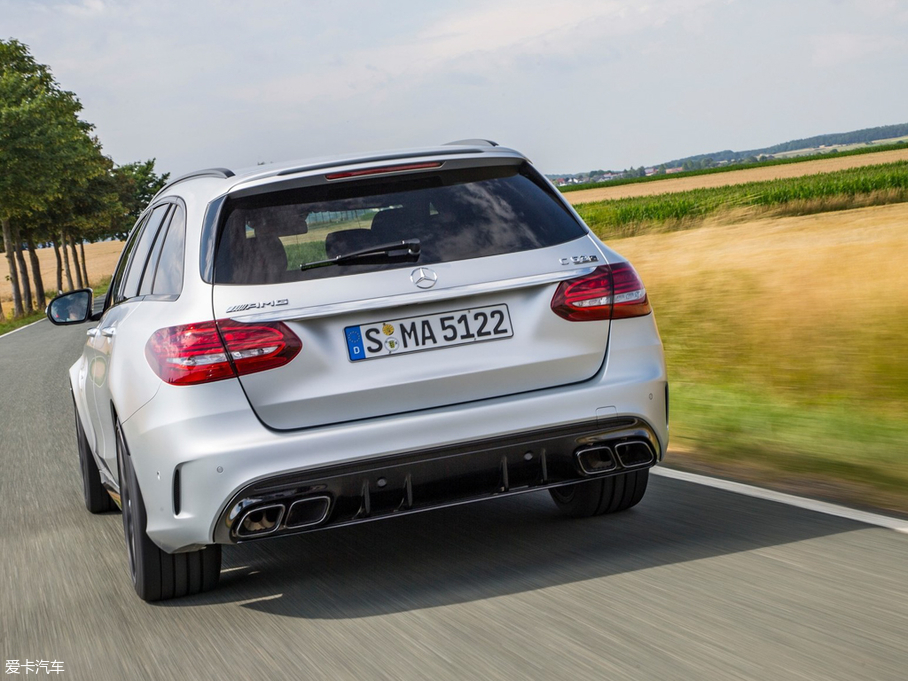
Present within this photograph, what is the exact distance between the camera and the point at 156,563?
451 cm

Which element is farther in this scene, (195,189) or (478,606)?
(195,189)

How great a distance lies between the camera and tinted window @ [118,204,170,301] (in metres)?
5.43

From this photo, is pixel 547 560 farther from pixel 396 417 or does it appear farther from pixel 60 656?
pixel 60 656

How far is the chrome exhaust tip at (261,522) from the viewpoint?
4137 millimetres

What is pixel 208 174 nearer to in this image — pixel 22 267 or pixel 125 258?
pixel 125 258

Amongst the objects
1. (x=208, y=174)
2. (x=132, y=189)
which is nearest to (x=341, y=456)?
(x=208, y=174)

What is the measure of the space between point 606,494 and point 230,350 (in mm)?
2048

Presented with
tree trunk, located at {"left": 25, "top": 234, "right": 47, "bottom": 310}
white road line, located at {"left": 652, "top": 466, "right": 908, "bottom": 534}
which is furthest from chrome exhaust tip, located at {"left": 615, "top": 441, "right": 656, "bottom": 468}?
tree trunk, located at {"left": 25, "top": 234, "right": 47, "bottom": 310}

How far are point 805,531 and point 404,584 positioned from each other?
68.4 inches

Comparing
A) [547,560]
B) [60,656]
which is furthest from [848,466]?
[60,656]

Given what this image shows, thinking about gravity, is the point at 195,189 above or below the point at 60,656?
above

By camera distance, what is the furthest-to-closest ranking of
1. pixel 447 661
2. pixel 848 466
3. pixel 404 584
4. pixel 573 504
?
pixel 848 466 → pixel 573 504 → pixel 404 584 → pixel 447 661

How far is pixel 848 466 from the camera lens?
20.6 feet

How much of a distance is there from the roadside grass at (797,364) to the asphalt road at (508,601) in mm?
1071
